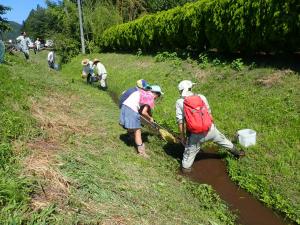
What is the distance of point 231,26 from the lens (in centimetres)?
1347

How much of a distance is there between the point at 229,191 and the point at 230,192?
0.04 m

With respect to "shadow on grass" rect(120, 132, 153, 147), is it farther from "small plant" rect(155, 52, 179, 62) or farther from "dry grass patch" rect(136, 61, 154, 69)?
"dry grass patch" rect(136, 61, 154, 69)

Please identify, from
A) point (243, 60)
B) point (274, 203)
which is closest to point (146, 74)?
point (243, 60)

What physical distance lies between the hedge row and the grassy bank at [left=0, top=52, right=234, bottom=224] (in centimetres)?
509

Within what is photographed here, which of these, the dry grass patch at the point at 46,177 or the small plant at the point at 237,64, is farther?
the small plant at the point at 237,64

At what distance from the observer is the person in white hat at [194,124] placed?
7.18m

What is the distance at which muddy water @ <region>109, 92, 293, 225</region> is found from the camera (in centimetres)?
598

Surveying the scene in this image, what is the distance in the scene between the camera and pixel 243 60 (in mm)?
13438

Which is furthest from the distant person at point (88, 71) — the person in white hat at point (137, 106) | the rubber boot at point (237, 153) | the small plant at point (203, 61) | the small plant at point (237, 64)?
the rubber boot at point (237, 153)

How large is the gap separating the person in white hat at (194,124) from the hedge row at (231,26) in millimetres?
4718

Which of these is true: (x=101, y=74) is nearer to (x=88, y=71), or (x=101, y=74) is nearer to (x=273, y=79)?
(x=88, y=71)

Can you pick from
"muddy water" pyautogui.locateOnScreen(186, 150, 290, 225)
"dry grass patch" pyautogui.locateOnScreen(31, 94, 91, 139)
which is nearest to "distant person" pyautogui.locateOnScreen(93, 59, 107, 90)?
"dry grass patch" pyautogui.locateOnScreen(31, 94, 91, 139)

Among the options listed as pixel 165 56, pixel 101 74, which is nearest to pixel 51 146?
pixel 101 74

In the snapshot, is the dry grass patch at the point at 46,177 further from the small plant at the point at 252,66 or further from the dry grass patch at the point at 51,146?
the small plant at the point at 252,66
